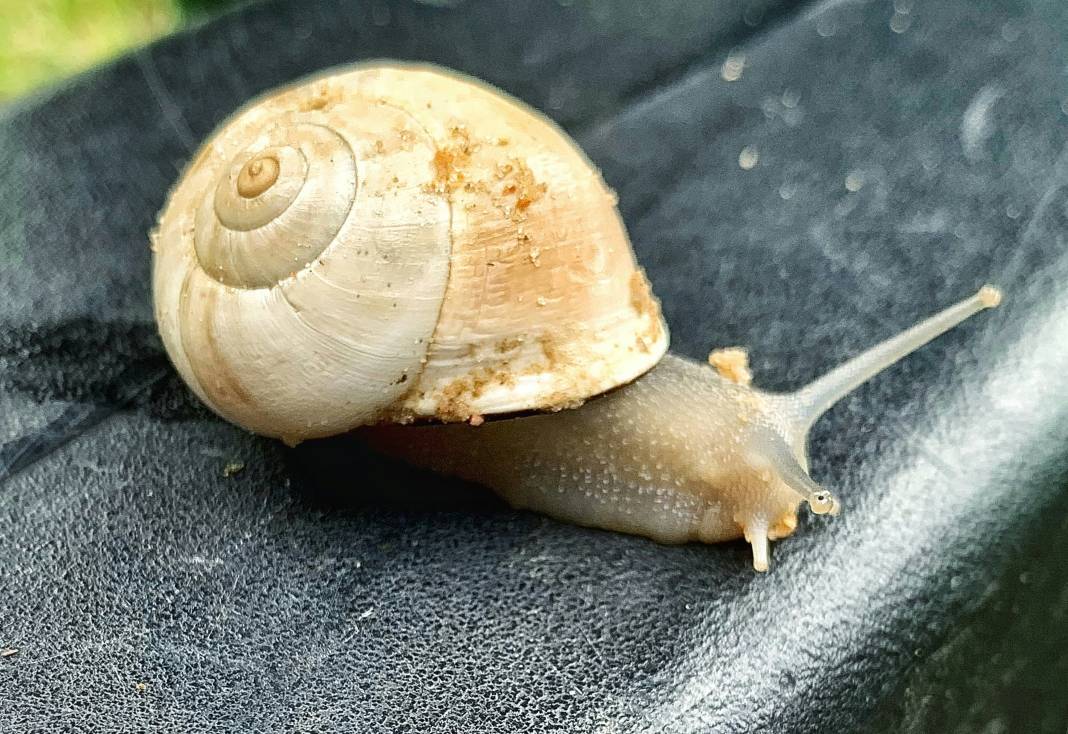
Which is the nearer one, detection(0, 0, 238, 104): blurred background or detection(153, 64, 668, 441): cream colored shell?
detection(153, 64, 668, 441): cream colored shell

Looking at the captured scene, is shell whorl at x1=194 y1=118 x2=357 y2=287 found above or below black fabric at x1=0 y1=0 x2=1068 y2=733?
above

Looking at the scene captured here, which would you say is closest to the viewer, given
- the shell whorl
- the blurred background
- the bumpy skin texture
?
the shell whorl

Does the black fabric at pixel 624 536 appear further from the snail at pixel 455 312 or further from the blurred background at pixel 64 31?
the blurred background at pixel 64 31

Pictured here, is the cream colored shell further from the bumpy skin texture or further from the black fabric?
the black fabric

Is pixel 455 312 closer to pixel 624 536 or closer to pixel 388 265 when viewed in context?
pixel 388 265

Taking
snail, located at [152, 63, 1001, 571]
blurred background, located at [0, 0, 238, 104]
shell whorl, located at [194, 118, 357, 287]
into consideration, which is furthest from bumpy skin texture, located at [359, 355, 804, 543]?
blurred background, located at [0, 0, 238, 104]

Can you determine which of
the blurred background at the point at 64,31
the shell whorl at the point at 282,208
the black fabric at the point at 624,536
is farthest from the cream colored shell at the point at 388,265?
the blurred background at the point at 64,31
